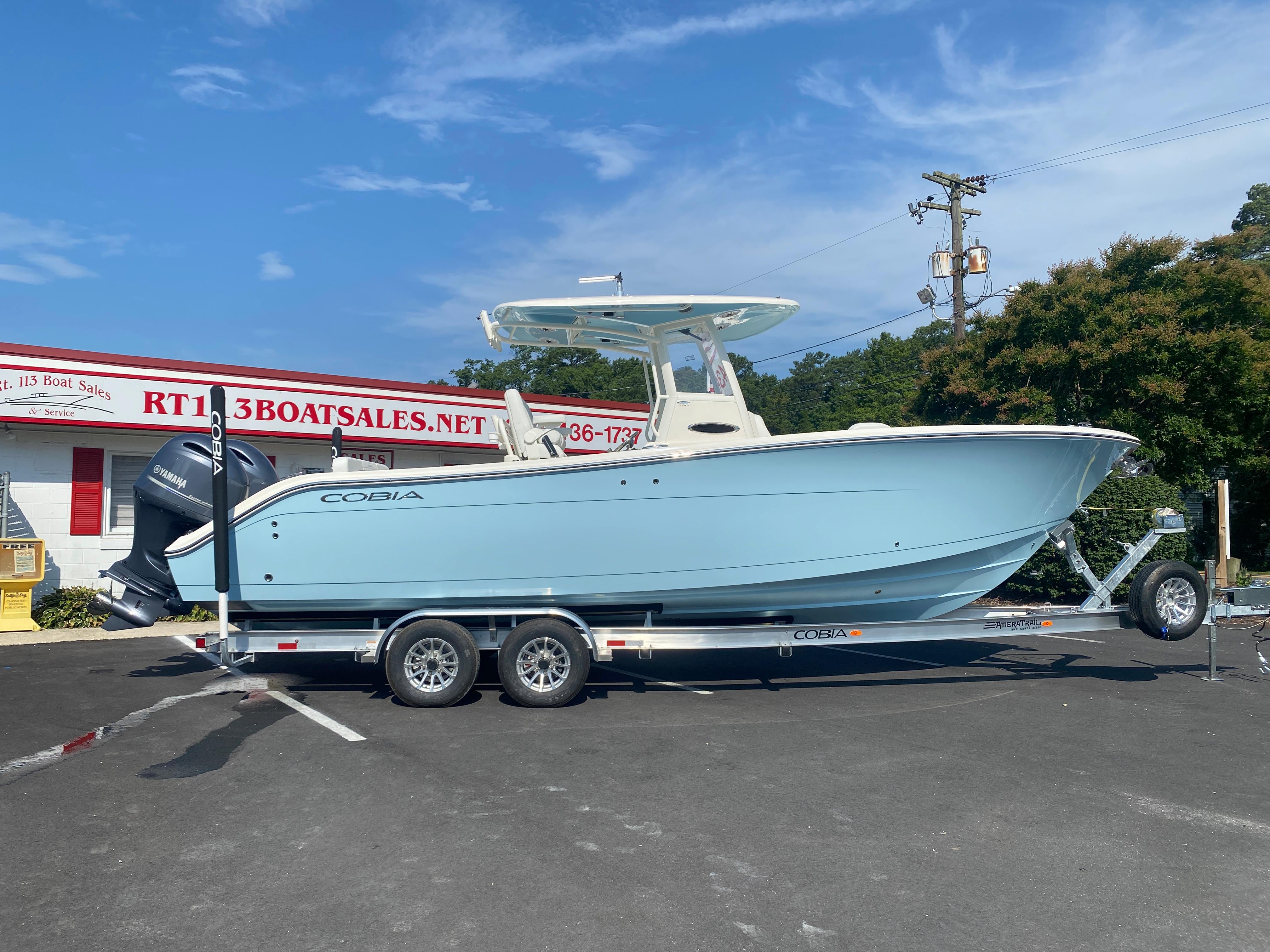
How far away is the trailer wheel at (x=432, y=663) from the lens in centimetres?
650

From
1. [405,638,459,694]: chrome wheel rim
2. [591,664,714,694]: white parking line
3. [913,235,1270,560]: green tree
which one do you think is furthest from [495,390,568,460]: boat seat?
[913,235,1270,560]: green tree

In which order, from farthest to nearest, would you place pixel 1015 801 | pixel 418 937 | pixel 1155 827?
A: pixel 1015 801
pixel 1155 827
pixel 418 937

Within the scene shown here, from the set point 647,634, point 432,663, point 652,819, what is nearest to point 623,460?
point 647,634

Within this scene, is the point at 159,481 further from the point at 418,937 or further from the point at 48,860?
the point at 418,937

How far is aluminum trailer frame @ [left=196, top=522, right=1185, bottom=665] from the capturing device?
6480 mm

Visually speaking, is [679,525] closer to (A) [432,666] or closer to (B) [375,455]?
(A) [432,666]

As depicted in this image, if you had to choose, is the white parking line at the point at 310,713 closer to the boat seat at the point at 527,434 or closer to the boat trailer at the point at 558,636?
the boat trailer at the point at 558,636

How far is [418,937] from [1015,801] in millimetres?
3053

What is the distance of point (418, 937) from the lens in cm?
309

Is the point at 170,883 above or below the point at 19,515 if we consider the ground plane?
below

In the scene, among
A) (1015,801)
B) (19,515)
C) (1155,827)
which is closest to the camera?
(1155,827)

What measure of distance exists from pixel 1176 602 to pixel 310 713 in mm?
6940

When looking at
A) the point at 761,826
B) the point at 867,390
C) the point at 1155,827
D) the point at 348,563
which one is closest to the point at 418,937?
the point at 761,826

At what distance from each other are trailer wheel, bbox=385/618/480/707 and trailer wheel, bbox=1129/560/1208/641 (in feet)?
17.2
